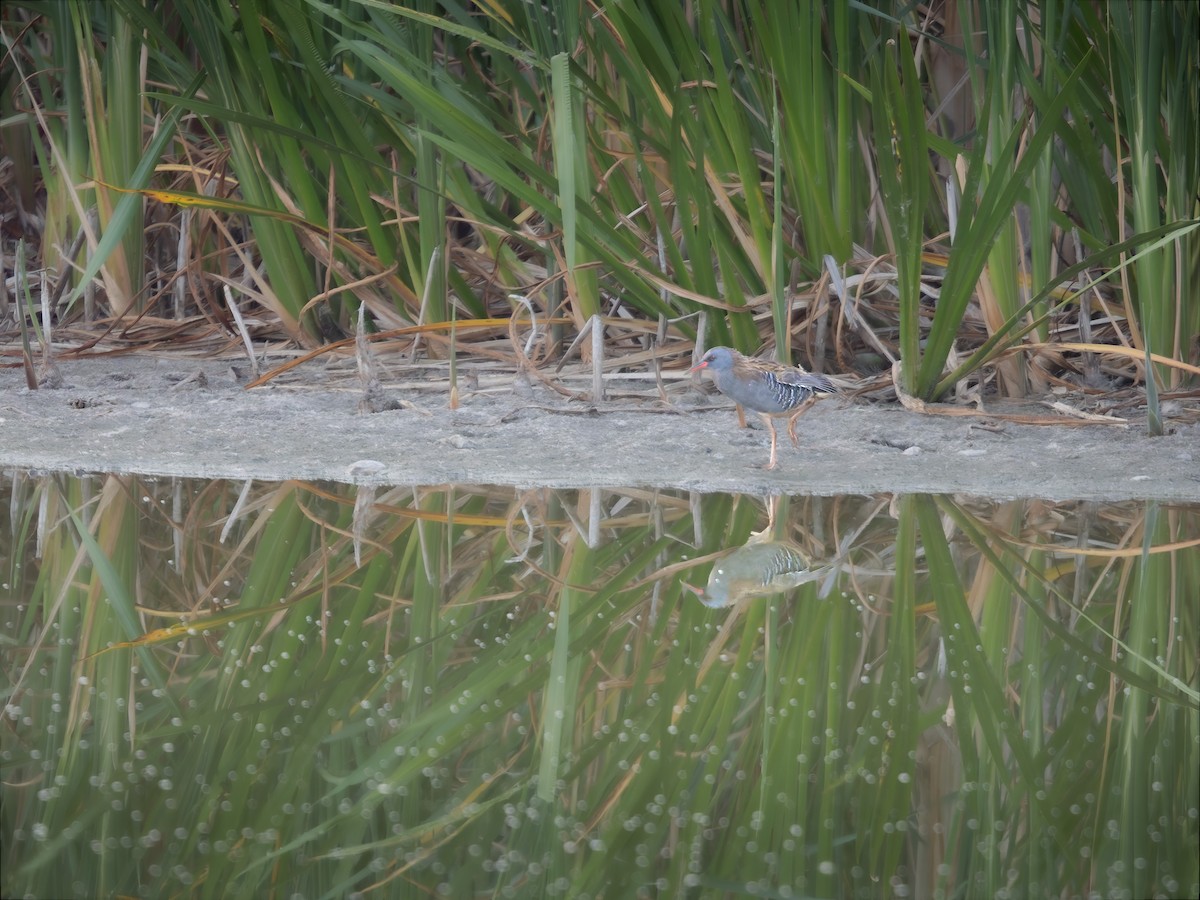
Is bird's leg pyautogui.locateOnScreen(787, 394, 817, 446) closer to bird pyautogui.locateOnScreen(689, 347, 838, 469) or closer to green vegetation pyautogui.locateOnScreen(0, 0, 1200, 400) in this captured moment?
bird pyautogui.locateOnScreen(689, 347, 838, 469)

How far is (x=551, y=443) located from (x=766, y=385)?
0.62 metres

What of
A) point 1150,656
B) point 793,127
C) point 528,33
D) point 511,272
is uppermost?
point 528,33

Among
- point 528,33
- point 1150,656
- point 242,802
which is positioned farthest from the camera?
point 528,33

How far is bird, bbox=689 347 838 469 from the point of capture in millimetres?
3881

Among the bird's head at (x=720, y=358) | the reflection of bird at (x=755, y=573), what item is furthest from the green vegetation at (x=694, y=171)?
the reflection of bird at (x=755, y=573)

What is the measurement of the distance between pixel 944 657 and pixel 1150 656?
1.09ft

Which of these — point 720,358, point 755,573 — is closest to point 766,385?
point 720,358

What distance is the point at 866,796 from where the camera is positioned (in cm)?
195

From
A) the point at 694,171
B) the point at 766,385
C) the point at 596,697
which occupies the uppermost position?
the point at 694,171

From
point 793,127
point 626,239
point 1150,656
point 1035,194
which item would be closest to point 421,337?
point 626,239

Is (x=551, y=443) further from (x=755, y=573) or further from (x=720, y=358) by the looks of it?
(x=755, y=573)

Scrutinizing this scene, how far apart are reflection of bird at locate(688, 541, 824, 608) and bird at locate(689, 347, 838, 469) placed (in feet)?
2.40

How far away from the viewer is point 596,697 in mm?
2346

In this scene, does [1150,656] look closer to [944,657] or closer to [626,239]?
[944,657]
